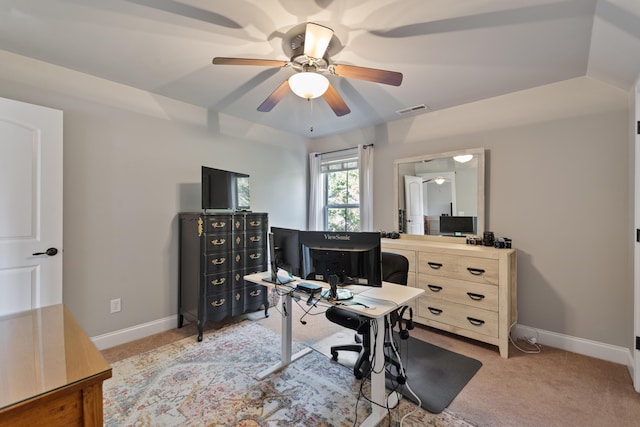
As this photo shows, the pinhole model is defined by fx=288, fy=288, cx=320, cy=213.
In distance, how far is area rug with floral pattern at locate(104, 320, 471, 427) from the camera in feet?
5.95

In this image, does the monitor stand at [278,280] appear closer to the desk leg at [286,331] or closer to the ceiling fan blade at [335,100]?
the desk leg at [286,331]

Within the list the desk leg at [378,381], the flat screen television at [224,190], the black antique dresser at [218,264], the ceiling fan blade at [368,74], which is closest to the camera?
the desk leg at [378,381]

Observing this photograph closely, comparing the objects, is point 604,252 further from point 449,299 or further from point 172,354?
point 172,354

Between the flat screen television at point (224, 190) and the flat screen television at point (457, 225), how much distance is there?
7.88 feet

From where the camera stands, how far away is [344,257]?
6.19ft

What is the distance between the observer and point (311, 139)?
4820mm

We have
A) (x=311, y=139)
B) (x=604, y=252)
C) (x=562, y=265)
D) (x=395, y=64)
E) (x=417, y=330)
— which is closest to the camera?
(x=395, y=64)

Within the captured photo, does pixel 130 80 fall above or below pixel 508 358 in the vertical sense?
above

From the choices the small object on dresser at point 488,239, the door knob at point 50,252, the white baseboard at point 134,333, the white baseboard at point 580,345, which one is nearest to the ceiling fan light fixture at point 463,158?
the small object on dresser at point 488,239

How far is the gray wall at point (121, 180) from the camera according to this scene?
253cm

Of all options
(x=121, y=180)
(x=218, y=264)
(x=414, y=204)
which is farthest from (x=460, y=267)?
(x=121, y=180)

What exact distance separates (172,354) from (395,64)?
3179 mm

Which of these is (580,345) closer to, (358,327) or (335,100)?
(358,327)

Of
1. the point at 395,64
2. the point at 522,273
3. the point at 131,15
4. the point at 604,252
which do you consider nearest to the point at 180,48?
the point at 131,15
